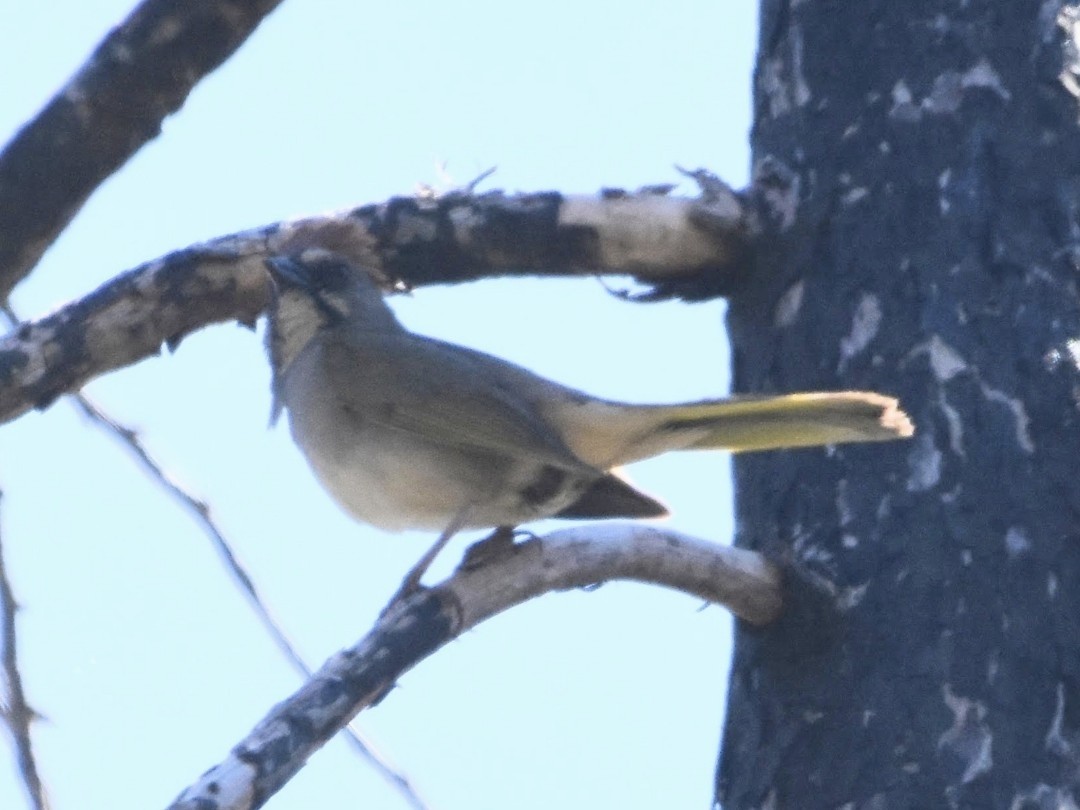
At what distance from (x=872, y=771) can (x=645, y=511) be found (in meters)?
0.96

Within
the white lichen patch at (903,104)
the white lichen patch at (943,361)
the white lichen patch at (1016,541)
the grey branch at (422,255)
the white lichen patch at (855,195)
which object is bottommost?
the white lichen patch at (1016,541)

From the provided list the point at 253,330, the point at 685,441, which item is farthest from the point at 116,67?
the point at 685,441

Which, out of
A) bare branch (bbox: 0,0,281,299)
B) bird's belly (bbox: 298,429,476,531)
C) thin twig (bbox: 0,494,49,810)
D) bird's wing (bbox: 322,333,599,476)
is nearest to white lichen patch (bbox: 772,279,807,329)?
bird's wing (bbox: 322,333,599,476)

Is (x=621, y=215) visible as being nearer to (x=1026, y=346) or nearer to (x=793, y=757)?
(x=1026, y=346)

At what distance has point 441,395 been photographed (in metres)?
4.31

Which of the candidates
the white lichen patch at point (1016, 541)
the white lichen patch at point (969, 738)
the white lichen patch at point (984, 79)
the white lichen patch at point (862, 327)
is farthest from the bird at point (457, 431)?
the white lichen patch at point (984, 79)

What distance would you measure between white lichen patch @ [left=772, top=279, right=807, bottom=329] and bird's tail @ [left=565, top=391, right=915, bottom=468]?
0.23m

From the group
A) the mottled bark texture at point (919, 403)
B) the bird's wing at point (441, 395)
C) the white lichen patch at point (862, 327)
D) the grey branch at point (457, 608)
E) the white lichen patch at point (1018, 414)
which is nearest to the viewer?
the grey branch at point (457, 608)

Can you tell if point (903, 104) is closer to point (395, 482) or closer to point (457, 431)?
point (457, 431)

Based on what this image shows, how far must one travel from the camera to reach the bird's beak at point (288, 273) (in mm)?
3773

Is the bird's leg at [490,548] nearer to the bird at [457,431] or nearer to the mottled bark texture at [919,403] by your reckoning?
the bird at [457,431]

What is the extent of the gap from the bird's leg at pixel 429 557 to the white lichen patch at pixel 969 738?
93 cm

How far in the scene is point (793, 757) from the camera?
136 inches

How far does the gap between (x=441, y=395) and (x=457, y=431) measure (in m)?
0.16
